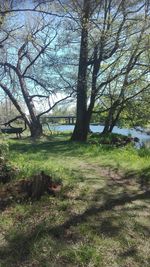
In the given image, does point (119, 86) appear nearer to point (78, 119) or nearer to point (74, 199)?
point (78, 119)

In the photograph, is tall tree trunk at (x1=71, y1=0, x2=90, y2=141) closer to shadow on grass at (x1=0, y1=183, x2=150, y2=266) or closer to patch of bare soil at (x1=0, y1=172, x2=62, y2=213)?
patch of bare soil at (x1=0, y1=172, x2=62, y2=213)

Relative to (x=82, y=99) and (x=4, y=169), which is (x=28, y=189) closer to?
(x=4, y=169)

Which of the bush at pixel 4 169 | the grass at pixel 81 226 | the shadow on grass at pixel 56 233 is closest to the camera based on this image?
the grass at pixel 81 226

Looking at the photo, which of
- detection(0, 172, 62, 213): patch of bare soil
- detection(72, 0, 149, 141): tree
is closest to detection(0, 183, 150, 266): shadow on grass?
detection(0, 172, 62, 213): patch of bare soil

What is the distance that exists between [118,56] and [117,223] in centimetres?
1200

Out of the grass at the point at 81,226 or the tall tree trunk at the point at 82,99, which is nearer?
the grass at the point at 81,226

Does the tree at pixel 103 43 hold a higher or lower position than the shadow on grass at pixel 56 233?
higher

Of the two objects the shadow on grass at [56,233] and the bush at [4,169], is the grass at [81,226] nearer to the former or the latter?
the shadow on grass at [56,233]

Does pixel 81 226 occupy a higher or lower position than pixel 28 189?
lower

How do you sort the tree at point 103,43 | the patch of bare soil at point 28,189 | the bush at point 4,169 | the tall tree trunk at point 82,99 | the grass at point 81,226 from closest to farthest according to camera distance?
1. the grass at point 81,226
2. the patch of bare soil at point 28,189
3. the bush at point 4,169
4. the tree at point 103,43
5. the tall tree trunk at point 82,99

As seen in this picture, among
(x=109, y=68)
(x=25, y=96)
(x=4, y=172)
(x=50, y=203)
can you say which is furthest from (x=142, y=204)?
(x=25, y=96)

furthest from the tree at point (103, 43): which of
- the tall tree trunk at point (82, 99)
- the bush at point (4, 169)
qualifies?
the bush at point (4, 169)

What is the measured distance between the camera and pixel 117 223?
5.18 m

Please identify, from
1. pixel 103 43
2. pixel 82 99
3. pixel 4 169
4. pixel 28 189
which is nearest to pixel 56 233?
pixel 28 189
